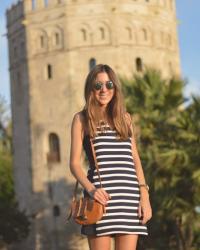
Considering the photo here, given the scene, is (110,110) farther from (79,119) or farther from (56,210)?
(56,210)

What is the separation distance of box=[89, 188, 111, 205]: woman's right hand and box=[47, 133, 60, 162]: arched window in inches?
1096

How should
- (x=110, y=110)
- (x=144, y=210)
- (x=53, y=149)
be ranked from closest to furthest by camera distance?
(x=144, y=210)
(x=110, y=110)
(x=53, y=149)

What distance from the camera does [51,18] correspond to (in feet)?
108

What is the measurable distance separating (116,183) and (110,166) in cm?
11

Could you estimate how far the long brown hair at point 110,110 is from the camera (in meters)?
4.57

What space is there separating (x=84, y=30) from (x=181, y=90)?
463 inches

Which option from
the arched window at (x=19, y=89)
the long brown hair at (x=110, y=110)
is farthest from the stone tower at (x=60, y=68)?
the long brown hair at (x=110, y=110)

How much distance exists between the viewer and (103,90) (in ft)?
15.3

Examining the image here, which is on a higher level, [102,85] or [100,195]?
[102,85]

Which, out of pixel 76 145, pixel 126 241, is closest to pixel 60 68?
pixel 76 145

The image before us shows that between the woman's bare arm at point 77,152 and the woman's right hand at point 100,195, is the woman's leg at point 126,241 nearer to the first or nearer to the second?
the woman's right hand at point 100,195

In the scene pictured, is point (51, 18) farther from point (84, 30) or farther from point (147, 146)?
point (147, 146)

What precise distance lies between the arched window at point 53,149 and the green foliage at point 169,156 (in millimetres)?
10519

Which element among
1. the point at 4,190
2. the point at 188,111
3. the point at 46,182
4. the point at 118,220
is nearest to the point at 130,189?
the point at 118,220
